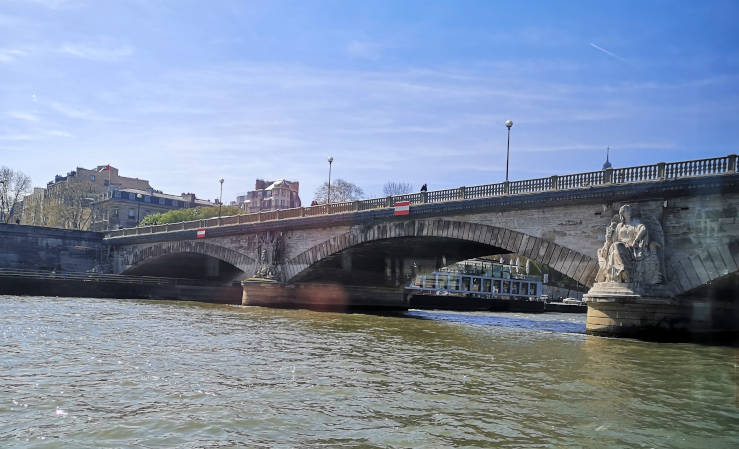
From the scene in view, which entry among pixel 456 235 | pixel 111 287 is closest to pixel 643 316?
pixel 456 235

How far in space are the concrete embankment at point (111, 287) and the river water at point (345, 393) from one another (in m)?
28.5

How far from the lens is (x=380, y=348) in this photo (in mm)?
21312

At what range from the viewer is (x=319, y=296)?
48.7 m

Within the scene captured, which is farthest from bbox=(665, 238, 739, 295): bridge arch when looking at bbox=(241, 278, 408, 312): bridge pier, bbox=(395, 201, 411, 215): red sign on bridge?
bbox=(241, 278, 408, 312): bridge pier

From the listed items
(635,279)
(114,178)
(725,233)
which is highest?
(114,178)

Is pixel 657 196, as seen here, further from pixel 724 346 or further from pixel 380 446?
pixel 380 446

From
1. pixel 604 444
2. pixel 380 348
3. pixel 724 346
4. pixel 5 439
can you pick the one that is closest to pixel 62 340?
pixel 380 348

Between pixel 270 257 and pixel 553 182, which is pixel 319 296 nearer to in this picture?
pixel 270 257

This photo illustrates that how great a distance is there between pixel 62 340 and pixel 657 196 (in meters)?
21.6

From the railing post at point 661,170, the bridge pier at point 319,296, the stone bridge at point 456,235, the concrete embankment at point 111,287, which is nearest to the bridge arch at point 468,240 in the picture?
the stone bridge at point 456,235

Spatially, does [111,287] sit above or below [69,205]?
below

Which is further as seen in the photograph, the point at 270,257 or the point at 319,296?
A: the point at 319,296

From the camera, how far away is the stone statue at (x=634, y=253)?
25172mm

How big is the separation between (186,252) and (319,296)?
53.6 ft
